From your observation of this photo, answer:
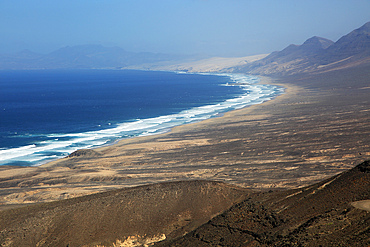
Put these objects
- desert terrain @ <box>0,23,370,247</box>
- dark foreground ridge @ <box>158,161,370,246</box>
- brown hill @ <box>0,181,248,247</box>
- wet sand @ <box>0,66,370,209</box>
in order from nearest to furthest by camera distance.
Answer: dark foreground ridge @ <box>158,161,370,246</box> → desert terrain @ <box>0,23,370,247</box> → brown hill @ <box>0,181,248,247</box> → wet sand @ <box>0,66,370,209</box>

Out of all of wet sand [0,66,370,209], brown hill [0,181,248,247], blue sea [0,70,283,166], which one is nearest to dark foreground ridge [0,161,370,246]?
brown hill [0,181,248,247]

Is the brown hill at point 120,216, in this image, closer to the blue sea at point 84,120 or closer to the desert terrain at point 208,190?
the desert terrain at point 208,190

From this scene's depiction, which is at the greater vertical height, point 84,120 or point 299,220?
point 84,120

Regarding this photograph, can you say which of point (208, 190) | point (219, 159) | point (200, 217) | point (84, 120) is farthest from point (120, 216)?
point (84, 120)

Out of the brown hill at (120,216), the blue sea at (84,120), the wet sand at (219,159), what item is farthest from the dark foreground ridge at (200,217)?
the blue sea at (84,120)

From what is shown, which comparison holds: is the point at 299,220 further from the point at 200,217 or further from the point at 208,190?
the point at 208,190

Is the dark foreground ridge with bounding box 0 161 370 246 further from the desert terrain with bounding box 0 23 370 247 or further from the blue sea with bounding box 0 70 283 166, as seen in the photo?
the blue sea with bounding box 0 70 283 166

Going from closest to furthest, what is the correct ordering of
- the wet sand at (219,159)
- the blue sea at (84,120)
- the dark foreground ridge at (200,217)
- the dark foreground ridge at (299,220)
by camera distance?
the dark foreground ridge at (299,220)
the dark foreground ridge at (200,217)
the wet sand at (219,159)
the blue sea at (84,120)
